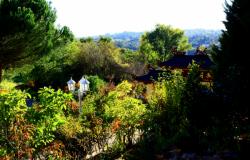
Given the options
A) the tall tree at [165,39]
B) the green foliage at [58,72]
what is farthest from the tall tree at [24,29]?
the tall tree at [165,39]

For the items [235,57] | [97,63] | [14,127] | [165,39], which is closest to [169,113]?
[235,57]

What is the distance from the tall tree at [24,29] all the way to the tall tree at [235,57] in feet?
66.3

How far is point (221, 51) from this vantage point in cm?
765

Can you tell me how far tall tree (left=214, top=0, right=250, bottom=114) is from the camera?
678 cm

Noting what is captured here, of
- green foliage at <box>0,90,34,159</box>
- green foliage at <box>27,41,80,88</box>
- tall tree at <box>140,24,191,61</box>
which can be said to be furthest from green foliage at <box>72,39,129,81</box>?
tall tree at <box>140,24,191,61</box>

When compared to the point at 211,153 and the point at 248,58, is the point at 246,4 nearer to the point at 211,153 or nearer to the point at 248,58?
the point at 248,58

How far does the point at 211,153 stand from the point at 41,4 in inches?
995

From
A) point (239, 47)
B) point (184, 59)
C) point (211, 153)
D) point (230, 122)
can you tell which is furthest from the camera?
point (184, 59)

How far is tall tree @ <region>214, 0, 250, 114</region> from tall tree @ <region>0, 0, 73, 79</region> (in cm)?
2022

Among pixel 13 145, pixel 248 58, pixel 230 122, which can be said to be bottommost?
pixel 13 145

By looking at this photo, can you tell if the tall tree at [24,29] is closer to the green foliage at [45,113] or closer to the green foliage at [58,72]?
the green foliage at [58,72]

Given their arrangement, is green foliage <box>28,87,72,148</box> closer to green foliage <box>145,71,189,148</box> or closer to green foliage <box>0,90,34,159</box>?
green foliage <box>0,90,34,159</box>

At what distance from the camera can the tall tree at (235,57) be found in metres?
6.78

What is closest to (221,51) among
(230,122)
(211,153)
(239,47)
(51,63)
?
(239,47)
